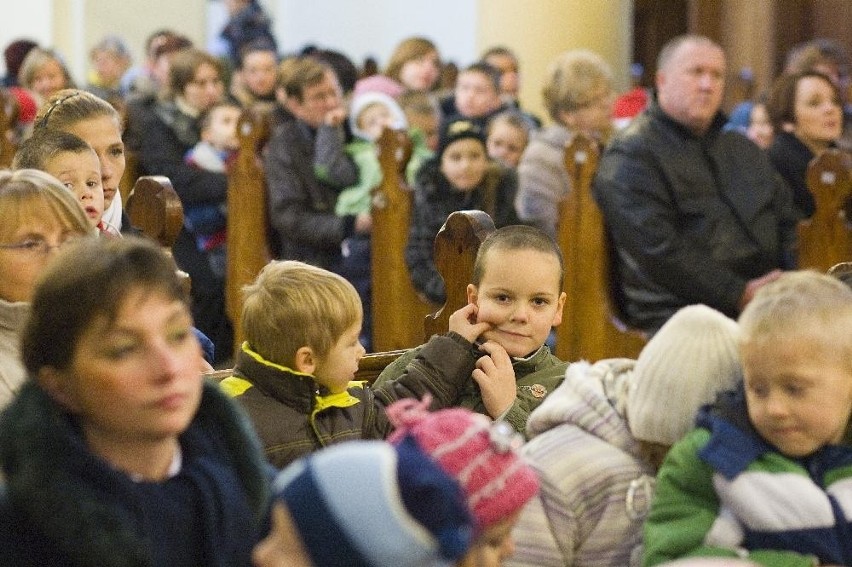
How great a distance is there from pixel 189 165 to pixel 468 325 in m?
4.26

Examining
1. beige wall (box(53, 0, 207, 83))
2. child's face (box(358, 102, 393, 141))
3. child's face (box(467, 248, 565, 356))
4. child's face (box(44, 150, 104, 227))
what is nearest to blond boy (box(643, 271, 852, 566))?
child's face (box(467, 248, 565, 356))

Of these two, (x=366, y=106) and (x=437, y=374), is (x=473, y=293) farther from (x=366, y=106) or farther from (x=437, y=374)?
(x=366, y=106)

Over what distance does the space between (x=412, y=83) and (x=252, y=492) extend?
6.96 meters

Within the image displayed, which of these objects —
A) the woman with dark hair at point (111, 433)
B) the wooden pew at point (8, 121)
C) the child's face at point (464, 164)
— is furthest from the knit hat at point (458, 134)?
the woman with dark hair at point (111, 433)

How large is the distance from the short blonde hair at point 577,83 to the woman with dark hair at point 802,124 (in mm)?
747

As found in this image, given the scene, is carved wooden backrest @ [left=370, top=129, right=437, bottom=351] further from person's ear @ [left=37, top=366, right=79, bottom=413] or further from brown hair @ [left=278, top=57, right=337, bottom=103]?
person's ear @ [left=37, top=366, right=79, bottom=413]

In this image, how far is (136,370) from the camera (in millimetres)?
1736

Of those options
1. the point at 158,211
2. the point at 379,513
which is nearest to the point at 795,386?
the point at 379,513

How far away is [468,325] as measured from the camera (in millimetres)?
2875

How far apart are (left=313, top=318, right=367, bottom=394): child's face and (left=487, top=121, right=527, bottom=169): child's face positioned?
13.7 feet

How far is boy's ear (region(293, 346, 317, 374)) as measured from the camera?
256cm

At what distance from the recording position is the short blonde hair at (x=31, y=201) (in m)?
2.37

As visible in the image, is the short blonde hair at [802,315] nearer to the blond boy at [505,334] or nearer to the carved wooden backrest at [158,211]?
the blond boy at [505,334]

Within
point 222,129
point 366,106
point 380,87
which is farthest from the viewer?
point 380,87
